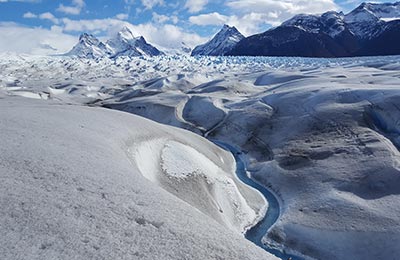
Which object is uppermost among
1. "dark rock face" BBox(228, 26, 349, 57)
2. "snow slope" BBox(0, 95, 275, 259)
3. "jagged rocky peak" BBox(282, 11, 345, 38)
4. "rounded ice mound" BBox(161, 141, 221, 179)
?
"snow slope" BBox(0, 95, 275, 259)

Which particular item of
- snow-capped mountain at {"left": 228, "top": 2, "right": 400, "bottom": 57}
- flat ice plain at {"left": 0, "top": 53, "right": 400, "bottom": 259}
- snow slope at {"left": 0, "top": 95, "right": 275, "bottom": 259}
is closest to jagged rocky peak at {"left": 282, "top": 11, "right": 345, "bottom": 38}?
snow-capped mountain at {"left": 228, "top": 2, "right": 400, "bottom": 57}

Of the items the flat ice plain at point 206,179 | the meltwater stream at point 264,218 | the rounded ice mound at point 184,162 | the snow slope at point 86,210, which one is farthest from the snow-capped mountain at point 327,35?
the snow slope at point 86,210

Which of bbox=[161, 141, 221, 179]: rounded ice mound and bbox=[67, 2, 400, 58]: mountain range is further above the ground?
bbox=[161, 141, 221, 179]: rounded ice mound

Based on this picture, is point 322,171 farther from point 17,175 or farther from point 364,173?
point 17,175

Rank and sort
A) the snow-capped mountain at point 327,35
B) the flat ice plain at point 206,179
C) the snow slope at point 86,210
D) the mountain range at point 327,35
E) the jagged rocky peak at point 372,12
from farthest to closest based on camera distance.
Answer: the jagged rocky peak at point 372,12 → the snow-capped mountain at point 327,35 → the mountain range at point 327,35 → the flat ice plain at point 206,179 → the snow slope at point 86,210

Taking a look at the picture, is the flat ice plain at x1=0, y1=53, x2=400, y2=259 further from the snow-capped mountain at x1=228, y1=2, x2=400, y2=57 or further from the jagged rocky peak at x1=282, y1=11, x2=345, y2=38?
the jagged rocky peak at x1=282, y1=11, x2=345, y2=38

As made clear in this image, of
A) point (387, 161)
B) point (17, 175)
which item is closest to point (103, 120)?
point (17, 175)

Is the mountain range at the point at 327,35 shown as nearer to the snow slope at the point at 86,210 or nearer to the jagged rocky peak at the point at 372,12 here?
the jagged rocky peak at the point at 372,12
